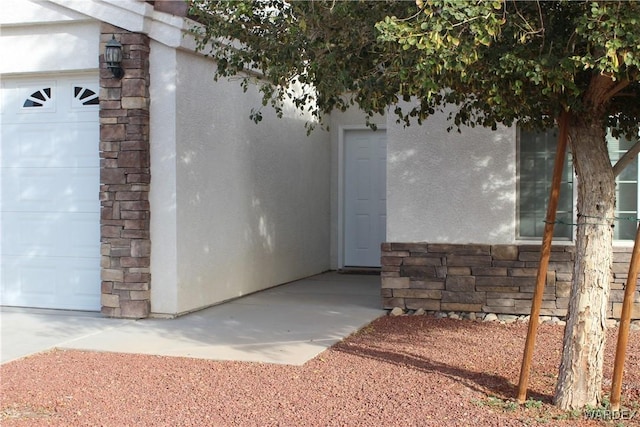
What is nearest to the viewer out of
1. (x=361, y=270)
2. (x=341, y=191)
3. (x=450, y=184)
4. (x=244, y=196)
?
(x=450, y=184)

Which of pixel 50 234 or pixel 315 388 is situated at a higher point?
pixel 50 234

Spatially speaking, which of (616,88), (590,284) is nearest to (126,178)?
(590,284)

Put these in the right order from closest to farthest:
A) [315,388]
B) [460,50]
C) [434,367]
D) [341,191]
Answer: [460,50] → [315,388] → [434,367] → [341,191]

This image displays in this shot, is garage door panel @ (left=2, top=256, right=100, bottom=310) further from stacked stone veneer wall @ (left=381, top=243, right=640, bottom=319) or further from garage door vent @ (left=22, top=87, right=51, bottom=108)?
stacked stone veneer wall @ (left=381, top=243, right=640, bottom=319)

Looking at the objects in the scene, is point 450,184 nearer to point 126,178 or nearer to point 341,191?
point 126,178

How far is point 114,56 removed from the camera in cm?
823

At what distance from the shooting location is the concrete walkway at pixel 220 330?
23.4 feet

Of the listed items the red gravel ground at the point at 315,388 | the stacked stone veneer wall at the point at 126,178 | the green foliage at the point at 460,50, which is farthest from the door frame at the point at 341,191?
the green foliage at the point at 460,50

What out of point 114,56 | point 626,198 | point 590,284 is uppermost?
point 114,56

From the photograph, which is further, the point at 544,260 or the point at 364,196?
the point at 364,196

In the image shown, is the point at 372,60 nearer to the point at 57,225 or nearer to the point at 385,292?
the point at 385,292

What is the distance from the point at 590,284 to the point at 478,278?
330 cm

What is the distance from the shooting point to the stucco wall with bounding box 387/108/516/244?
8.60 metres

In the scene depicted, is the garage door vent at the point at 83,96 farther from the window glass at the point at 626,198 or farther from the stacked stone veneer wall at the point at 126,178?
the window glass at the point at 626,198
